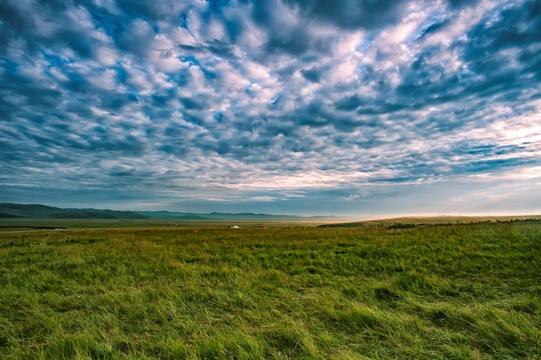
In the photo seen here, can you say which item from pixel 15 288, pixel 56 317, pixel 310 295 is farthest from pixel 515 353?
pixel 15 288

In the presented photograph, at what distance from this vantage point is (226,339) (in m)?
3.65

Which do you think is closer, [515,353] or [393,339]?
[515,353]

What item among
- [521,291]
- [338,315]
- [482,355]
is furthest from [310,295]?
[521,291]

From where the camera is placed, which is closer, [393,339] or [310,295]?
[393,339]

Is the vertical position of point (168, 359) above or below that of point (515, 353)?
below

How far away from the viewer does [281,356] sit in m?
3.23

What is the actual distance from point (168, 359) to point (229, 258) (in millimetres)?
8376

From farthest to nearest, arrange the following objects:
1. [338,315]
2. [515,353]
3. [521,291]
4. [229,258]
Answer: [229,258] → [521,291] → [338,315] → [515,353]

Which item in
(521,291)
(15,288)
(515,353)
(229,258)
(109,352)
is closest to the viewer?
(515,353)

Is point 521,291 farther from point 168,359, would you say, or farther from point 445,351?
point 168,359

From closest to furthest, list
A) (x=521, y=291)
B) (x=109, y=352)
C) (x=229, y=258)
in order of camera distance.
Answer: (x=109, y=352), (x=521, y=291), (x=229, y=258)

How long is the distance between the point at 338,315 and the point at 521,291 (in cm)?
492

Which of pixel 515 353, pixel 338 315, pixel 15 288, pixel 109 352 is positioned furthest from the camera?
pixel 15 288

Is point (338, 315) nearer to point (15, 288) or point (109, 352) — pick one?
point (109, 352)
